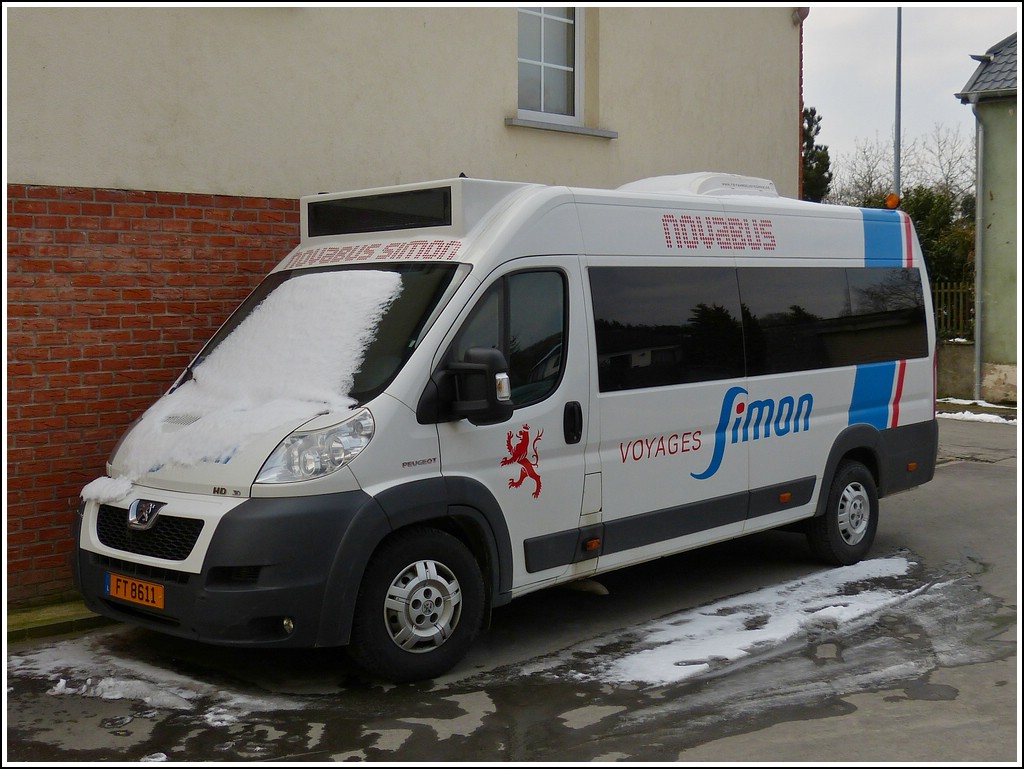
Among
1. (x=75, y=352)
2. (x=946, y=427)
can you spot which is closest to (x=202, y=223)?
(x=75, y=352)

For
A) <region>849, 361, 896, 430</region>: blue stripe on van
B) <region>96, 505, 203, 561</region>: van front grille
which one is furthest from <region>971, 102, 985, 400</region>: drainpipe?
<region>96, 505, 203, 561</region>: van front grille

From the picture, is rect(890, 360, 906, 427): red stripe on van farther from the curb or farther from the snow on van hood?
the curb

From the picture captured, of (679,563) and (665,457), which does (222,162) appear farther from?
(679,563)

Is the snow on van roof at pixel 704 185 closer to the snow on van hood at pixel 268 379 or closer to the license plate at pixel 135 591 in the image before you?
the snow on van hood at pixel 268 379

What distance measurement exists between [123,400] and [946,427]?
12.4 metres

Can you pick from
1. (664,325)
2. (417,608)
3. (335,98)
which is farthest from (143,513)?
(335,98)

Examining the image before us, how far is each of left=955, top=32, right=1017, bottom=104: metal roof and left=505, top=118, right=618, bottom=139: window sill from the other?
1093 centimetres

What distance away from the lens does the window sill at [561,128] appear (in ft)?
31.4

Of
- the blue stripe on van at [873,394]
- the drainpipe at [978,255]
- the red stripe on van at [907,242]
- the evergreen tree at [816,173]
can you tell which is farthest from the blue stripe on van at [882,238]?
the evergreen tree at [816,173]

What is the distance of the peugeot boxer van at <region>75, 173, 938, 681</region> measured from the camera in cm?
517

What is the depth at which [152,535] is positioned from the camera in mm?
5395

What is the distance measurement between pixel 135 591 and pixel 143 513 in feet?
1.23

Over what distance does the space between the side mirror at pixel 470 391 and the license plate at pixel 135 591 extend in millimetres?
1475

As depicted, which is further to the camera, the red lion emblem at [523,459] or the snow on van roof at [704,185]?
the snow on van roof at [704,185]
